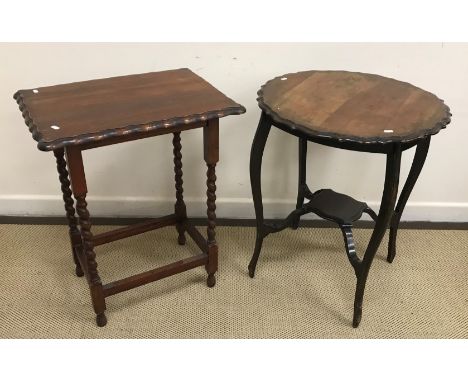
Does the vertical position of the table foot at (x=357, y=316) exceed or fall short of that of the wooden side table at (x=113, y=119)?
it falls short

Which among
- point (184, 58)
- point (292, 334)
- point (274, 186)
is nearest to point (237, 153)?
point (274, 186)

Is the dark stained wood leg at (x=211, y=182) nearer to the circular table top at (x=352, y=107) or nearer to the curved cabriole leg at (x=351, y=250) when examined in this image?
the circular table top at (x=352, y=107)

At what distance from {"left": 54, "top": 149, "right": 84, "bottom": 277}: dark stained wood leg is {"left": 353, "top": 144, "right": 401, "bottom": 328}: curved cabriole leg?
3.47 feet

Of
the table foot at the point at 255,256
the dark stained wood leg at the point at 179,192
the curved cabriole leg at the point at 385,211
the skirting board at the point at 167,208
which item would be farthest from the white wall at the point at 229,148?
the curved cabriole leg at the point at 385,211

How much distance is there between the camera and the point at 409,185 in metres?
1.75

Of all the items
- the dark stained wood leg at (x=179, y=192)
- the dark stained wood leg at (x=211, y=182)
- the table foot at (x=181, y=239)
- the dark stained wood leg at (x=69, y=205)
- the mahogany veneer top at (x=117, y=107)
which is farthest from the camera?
the table foot at (x=181, y=239)

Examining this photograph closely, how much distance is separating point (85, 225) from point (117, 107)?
393mm

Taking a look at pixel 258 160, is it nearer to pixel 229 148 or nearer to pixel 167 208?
pixel 229 148

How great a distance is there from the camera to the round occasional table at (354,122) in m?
1.33

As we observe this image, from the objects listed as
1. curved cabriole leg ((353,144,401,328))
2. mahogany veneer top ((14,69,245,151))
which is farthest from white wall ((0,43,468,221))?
curved cabriole leg ((353,144,401,328))

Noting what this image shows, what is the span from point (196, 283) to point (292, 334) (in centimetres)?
45

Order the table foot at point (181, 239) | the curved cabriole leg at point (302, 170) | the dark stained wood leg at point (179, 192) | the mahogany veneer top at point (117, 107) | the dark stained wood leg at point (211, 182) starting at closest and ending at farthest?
the mahogany veneer top at point (117, 107) < the dark stained wood leg at point (211, 182) < the dark stained wood leg at point (179, 192) < the curved cabriole leg at point (302, 170) < the table foot at point (181, 239)

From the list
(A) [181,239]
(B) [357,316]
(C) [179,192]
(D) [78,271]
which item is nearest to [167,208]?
(A) [181,239]

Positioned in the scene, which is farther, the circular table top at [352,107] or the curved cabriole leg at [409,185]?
the curved cabriole leg at [409,185]
